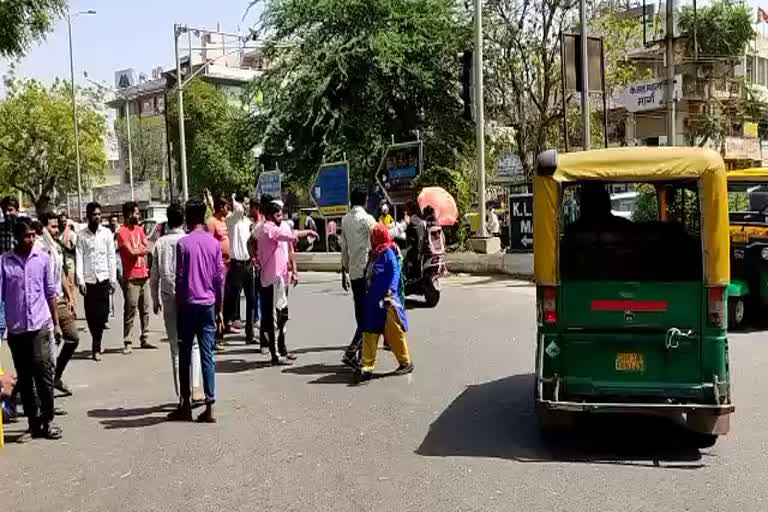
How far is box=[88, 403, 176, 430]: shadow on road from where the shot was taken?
744cm

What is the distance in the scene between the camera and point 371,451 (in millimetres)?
6320

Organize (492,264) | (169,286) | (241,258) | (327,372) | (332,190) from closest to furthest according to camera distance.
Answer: (169,286)
(327,372)
(241,258)
(492,264)
(332,190)

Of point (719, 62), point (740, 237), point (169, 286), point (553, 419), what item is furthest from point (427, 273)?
point (719, 62)

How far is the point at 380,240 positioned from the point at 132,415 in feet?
9.73

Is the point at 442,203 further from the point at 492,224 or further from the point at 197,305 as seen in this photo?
the point at 197,305

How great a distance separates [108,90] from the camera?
53344mm

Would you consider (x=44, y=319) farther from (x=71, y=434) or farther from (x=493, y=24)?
(x=493, y=24)

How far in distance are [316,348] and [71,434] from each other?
420cm

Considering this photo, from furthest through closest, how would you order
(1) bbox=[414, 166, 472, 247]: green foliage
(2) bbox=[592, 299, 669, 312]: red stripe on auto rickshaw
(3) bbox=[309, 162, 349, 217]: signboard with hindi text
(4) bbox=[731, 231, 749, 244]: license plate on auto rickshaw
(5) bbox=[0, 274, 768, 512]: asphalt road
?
(3) bbox=[309, 162, 349, 217]: signboard with hindi text, (1) bbox=[414, 166, 472, 247]: green foliage, (4) bbox=[731, 231, 749, 244]: license plate on auto rickshaw, (2) bbox=[592, 299, 669, 312]: red stripe on auto rickshaw, (5) bbox=[0, 274, 768, 512]: asphalt road

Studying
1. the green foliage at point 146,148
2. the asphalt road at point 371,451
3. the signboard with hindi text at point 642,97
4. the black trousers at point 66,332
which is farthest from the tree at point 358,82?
the green foliage at point 146,148

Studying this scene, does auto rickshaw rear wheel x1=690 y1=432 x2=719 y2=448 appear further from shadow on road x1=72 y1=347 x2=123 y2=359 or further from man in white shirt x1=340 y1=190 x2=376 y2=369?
shadow on road x1=72 y1=347 x2=123 y2=359

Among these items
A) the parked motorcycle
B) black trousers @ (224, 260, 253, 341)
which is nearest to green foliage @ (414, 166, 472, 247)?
the parked motorcycle

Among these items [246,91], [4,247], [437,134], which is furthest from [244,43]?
[4,247]

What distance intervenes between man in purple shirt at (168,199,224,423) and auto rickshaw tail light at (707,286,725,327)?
4.01 m
